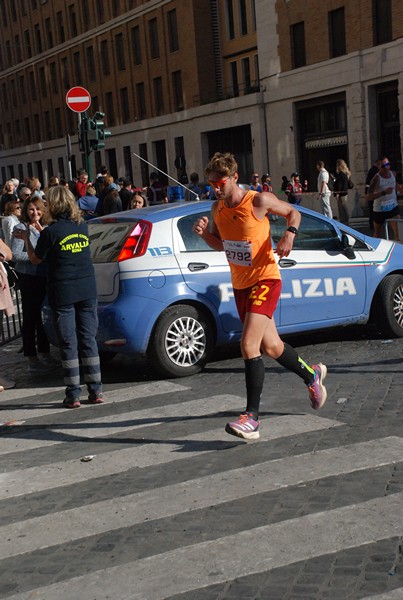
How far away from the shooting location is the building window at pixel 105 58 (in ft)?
185

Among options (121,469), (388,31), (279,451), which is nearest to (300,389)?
(279,451)

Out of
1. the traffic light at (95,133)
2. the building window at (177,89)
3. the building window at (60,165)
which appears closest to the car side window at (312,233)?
the traffic light at (95,133)

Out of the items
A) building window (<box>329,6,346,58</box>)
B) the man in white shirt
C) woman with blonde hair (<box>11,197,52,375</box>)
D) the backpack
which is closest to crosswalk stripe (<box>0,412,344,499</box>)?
woman with blonde hair (<box>11,197,52,375</box>)

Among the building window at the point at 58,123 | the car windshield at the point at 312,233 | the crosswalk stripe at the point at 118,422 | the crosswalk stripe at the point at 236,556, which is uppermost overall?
the building window at the point at 58,123

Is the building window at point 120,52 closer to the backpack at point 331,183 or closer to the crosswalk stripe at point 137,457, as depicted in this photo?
the backpack at point 331,183

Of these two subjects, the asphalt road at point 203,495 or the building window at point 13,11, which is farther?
the building window at point 13,11

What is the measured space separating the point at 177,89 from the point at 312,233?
41772 millimetres

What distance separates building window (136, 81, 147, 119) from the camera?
53.0 m

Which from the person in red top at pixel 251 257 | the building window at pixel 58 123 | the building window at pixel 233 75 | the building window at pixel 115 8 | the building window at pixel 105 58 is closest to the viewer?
the person in red top at pixel 251 257

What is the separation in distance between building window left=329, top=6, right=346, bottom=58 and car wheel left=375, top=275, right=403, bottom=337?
27927mm

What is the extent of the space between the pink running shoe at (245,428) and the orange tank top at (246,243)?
0.90 m

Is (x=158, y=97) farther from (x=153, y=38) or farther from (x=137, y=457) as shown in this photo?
(x=137, y=457)

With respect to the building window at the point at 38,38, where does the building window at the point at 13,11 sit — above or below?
above

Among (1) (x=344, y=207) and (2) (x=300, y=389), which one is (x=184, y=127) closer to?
(1) (x=344, y=207)
